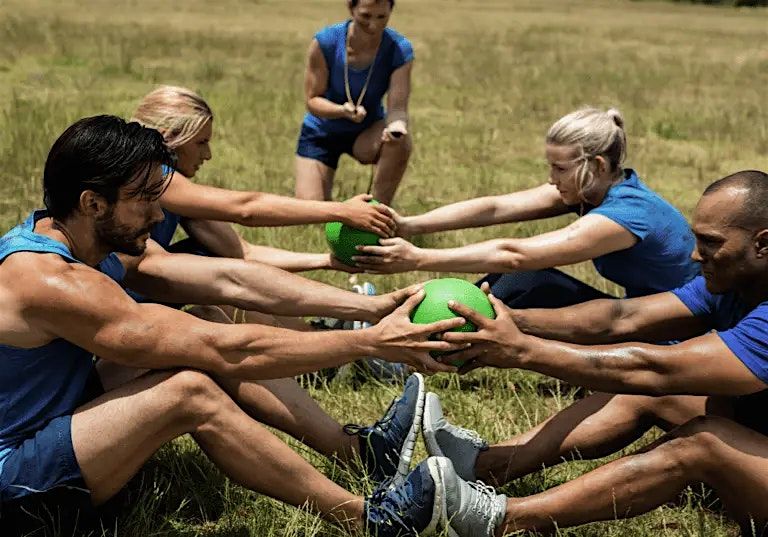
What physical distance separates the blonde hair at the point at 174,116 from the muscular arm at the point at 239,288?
617 mm

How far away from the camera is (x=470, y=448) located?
4949 millimetres

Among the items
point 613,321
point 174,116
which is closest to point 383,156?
point 174,116

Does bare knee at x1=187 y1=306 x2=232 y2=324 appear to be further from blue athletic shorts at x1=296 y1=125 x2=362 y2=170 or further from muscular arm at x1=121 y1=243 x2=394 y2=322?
blue athletic shorts at x1=296 y1=125 x2=362 y2=170

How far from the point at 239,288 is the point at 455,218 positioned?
1609 mm

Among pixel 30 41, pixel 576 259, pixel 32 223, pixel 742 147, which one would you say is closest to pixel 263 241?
pixel 576 259

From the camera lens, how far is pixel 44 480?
4012mm

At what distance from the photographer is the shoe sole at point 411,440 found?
463 cm

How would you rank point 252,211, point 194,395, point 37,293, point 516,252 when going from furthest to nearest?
1. point 252,211
2. point 516,252
3. point 194,395
4. point 37,293

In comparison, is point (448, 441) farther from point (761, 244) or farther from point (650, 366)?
point (761, 244)

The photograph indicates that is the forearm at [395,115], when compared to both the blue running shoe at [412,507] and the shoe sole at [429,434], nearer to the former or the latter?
the shoe sole at [429,434]

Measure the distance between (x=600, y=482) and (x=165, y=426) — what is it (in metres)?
1.73

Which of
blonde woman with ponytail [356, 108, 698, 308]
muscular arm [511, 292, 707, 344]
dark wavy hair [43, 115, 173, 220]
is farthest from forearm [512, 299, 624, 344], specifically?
dark wavy hair [43, 115, 173, 220]

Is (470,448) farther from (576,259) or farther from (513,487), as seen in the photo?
(576,259)

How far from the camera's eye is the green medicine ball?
4.62 meters
